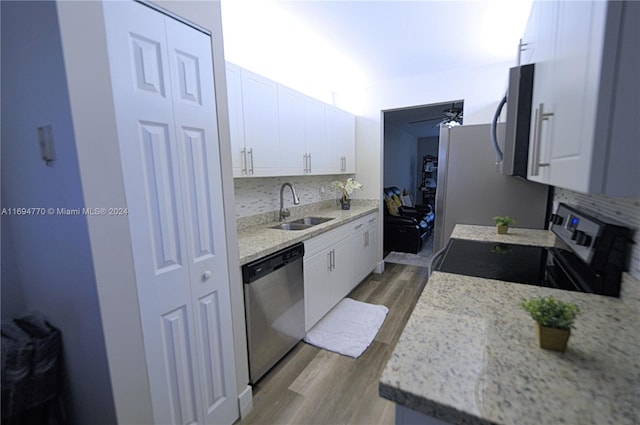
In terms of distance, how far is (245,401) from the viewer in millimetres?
1618

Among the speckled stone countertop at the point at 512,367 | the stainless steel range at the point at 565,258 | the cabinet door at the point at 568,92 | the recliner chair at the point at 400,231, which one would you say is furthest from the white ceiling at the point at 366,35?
the recliner chair at the point at 400,231

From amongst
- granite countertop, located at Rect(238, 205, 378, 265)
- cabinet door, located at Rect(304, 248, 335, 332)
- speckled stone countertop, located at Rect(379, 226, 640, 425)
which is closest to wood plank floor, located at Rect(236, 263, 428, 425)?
cabinet door, located at Rect(304, 248, 335, 332)

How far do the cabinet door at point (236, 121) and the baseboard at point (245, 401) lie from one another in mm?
1392

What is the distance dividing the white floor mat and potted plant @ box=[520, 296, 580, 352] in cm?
168

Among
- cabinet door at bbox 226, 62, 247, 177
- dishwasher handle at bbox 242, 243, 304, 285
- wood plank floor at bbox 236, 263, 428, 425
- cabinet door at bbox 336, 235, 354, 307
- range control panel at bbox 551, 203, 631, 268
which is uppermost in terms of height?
cabinet door at bbox 226, 62, 247, 177

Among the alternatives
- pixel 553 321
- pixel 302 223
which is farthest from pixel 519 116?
pixel 302 223

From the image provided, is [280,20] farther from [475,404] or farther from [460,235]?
[475,404]

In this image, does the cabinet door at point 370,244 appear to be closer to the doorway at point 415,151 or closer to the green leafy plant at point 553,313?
the doorway at point 415,151

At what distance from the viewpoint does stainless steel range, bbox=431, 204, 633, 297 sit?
0.94m

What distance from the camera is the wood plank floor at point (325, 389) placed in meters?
1.61

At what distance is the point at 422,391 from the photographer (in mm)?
561

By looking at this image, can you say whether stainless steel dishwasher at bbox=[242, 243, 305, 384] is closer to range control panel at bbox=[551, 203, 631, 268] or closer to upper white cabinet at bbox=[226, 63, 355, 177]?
upper white cabinet at bbox=[226, 63, 355, 177]

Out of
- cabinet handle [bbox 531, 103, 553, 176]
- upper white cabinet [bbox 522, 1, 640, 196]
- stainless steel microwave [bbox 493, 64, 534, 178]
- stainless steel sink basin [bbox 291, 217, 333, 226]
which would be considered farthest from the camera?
stainless steel sink basin [bbox 291, 217, 333, 226]

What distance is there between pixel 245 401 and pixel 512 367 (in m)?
1.53
